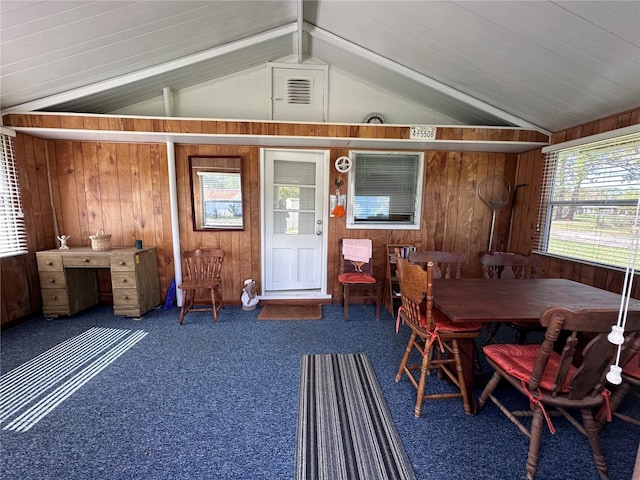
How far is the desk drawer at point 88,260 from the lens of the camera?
290cm

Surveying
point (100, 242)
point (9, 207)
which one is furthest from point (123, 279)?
point (9, 207)

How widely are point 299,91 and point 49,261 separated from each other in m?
3.48

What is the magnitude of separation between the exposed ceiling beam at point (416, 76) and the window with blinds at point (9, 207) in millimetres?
3366

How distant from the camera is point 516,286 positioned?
204cm

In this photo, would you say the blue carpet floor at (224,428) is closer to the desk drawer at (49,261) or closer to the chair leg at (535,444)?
the chair leg at (535,444)

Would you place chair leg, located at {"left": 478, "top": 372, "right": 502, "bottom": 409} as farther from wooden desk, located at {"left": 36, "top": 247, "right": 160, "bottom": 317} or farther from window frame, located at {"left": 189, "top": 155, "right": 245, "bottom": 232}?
wooden desk, located at {"left": 36, "top": 247, "right": 160, "bottom": 317}

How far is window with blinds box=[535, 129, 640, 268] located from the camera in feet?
7.38

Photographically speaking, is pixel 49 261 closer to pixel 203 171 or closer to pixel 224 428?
pixel 203 171

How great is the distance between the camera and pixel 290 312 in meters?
3.33

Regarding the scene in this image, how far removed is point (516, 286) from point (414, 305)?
2.99 ft

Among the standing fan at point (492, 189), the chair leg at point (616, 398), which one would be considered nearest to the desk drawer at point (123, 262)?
the chair leg at point (616, 398)

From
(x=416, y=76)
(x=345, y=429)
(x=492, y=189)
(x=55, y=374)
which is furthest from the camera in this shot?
(x=492, y=189)

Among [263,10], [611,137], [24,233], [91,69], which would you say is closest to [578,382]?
[611,137]

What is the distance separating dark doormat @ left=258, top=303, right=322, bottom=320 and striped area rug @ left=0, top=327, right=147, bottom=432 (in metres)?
1.31
